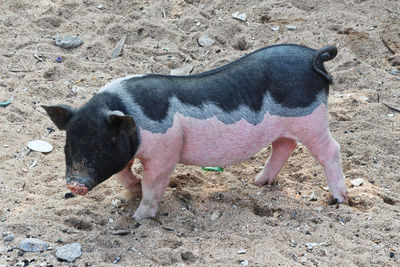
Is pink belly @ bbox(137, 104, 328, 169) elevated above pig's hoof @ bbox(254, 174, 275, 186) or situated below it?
above

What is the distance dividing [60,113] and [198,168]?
4.66 ft

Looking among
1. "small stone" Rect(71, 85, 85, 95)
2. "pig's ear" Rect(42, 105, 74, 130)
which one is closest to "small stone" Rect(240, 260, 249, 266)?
"pig's ear" Rect(42, 105, 74, 130)

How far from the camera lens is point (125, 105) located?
125 inches

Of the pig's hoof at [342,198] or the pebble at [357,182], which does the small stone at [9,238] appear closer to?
the pig's hoof at [342,198]

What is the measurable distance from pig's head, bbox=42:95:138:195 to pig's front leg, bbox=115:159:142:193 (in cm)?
51

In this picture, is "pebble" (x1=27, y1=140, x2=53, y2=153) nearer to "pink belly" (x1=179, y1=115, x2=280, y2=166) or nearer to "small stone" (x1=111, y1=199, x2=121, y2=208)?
"small stone" (x1=111, y1=199, x2=121, y2=208)

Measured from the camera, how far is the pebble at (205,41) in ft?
18.7

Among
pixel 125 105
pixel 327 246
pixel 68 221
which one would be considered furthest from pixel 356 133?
pixel 68 221

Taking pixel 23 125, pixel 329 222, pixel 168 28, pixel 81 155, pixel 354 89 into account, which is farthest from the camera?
pixel 168 28

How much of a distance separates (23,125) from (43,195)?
94 centimetres

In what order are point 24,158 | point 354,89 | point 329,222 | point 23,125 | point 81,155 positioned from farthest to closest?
1. point 354,89
2. point 23,125
3. point 24,158
4. point 329,222
5. point 81,155

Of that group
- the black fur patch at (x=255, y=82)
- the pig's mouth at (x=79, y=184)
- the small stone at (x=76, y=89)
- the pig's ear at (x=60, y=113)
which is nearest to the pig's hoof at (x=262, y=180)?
the black fur patch at (x=255, y=82)

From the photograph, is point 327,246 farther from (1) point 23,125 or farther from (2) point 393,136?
(1) point 23,125

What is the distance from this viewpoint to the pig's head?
9.90 feet
